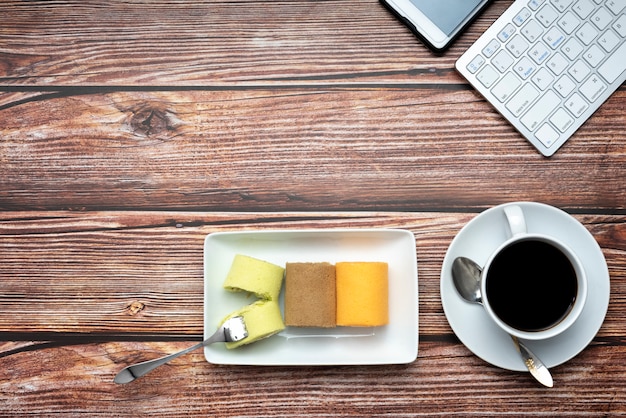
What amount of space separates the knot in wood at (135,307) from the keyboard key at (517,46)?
0.62m

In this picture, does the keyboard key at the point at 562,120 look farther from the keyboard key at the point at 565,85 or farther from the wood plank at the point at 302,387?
the wood plank at the point at 302,387

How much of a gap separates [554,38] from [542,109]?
3.9 inches

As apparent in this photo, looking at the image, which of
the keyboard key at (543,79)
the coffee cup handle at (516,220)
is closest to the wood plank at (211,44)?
the keyboard key at (543,79)

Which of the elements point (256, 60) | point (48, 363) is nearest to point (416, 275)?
point (256, 60)

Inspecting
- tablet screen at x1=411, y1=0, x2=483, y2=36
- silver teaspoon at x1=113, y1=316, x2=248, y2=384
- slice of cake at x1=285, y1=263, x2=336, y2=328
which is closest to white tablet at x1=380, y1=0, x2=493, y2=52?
tablet screen at x1=411, y1=0, x2=483, y2=36

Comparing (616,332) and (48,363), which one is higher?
(616,332)

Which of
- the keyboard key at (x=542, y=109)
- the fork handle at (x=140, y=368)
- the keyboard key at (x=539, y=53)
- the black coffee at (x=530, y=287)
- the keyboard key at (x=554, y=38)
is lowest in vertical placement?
the fork handle at (x=140, y=368)

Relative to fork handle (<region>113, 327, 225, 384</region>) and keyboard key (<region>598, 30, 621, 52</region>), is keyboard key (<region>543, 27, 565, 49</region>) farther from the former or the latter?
fork handle (<region>113, 327, 225, 384</region>)

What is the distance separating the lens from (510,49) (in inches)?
34.6

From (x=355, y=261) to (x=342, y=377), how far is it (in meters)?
0.17

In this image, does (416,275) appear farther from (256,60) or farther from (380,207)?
(256,60)

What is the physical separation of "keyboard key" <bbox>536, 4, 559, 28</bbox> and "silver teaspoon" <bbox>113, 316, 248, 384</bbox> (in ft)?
1.89

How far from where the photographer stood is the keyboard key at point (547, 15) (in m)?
0.88

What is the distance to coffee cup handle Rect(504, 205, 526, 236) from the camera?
2.63 ft
